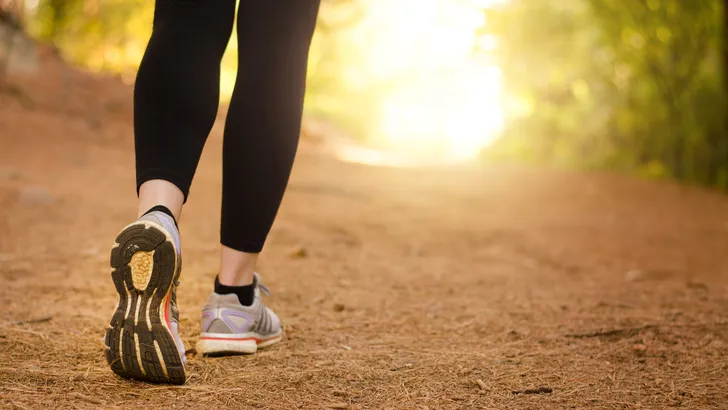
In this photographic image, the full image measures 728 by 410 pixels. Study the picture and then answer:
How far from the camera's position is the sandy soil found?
3.91 ft

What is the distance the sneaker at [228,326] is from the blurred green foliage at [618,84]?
559 centimetres

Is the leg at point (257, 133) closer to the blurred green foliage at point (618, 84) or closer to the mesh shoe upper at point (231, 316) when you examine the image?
the mesh shoe upper at point (231, 316)

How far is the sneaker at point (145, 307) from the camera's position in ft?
3.74

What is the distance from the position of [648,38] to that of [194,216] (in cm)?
471

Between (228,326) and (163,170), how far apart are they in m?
0.36

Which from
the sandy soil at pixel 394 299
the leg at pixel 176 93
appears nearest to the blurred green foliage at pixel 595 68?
the sandy soil at pixel 394 299

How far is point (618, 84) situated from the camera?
25.4 feet

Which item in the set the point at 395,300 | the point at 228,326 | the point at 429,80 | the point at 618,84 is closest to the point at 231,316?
the point at 228,326

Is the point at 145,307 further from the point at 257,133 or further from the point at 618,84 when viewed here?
the point at 618,84

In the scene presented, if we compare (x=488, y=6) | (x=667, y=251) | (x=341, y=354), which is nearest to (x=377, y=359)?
(x=341, y=354)

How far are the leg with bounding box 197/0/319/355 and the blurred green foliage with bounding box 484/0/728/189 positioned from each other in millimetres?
5437

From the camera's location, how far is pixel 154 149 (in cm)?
125

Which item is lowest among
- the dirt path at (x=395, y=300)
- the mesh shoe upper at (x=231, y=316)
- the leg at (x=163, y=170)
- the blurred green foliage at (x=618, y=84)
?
the dirt path at (x=395, y=300)

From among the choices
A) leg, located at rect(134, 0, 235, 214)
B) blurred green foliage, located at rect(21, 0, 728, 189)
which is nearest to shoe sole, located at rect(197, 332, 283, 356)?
leg, located at rect(134, 0, 235, 214)
